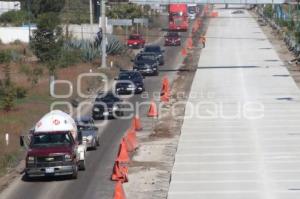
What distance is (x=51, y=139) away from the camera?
1187 inches

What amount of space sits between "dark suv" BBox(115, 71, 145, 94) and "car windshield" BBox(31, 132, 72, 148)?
2537cm

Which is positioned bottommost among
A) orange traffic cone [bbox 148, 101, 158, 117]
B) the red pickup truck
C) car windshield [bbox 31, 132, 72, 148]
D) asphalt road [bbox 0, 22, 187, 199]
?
the red pickup truck

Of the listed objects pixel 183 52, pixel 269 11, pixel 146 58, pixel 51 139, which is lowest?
pixel 183 52

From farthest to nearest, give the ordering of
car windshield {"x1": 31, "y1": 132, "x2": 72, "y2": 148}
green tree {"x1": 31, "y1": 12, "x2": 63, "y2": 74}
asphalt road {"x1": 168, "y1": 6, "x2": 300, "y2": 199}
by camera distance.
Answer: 1. green tree {"x1": 31, "y1": 12, "x2": 63, "y2": 74}
2. car windshield {"x1": 31, "y1": 132, "x2": 72, "y2": 148}
3. asphalt road {"x1": 168, "y1": 6, "x2": 300, "y2": 199}

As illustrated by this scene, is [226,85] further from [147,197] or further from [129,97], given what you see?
[147,197]

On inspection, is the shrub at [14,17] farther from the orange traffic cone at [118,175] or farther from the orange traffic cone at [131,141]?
the orange traffic cone at [118,175]

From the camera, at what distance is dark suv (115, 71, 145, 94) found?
55.8 m

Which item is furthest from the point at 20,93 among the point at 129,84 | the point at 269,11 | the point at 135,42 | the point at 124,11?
the point at 269,11

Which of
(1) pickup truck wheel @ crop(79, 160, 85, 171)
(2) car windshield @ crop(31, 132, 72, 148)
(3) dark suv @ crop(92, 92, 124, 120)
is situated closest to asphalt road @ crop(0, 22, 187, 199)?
(1) pickup truck wheel @ crop(79, 160, 85, 171)

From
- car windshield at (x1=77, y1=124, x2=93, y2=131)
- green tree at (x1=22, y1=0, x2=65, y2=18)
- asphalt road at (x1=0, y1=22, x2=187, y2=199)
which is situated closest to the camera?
asphalt road at (x1=0, y1=22, x2=187, y2=199)

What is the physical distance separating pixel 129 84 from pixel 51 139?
26187mm

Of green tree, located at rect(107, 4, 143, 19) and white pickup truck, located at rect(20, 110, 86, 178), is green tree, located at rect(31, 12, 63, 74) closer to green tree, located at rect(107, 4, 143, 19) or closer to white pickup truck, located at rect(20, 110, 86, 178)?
white pickup truck, located at rect(20, 110, 86, 178)

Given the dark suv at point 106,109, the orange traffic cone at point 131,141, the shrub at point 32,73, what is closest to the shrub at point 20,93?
the shrub at point 32,73

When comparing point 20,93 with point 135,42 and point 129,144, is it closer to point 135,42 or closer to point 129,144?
point 129,144
